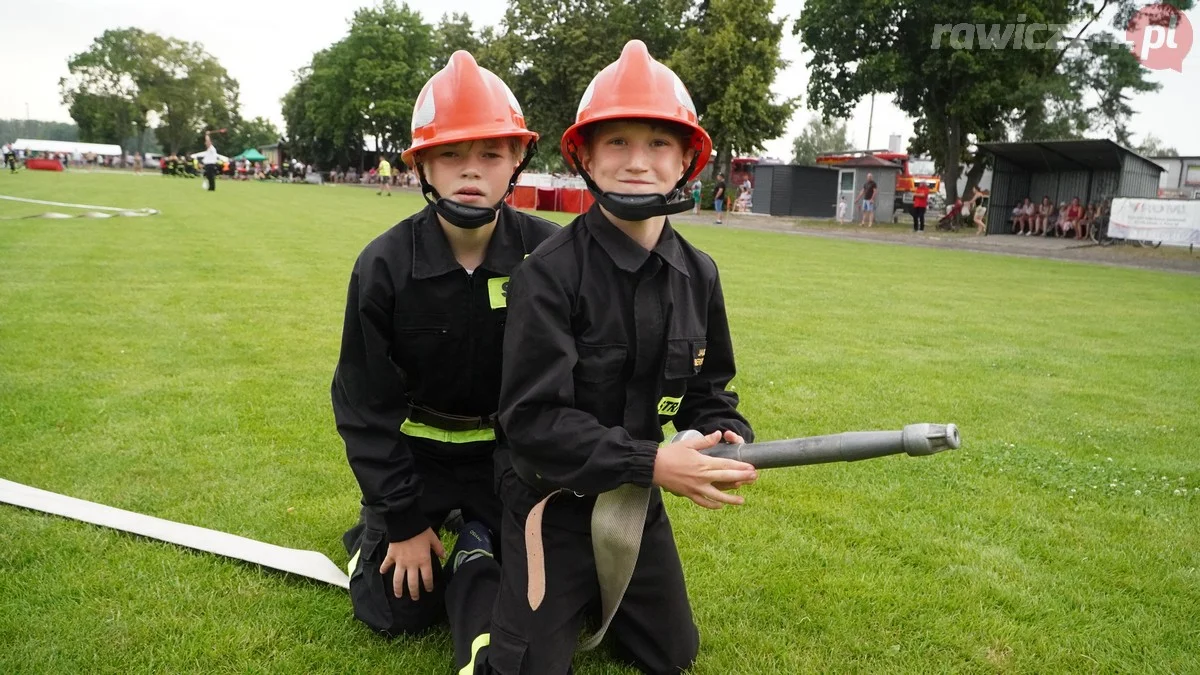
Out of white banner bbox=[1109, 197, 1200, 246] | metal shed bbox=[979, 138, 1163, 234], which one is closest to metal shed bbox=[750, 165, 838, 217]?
metal shed bbox=[979, 138, 1163, 234]

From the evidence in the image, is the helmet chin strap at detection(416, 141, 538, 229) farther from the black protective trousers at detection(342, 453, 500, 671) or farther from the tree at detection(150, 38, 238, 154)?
the tree at detection(150, 38, 238, 154)

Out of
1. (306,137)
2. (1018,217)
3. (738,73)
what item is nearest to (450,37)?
(306,137)

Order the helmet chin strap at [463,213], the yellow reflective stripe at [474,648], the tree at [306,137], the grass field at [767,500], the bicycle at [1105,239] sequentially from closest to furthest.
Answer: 1. the yellow reflective stripe at [474,648]
2. the helmet chin strap at [463,213]
3. the grass field at [767,500]
4. the bicycle at [1105,239]
5. the tree at [306,137]

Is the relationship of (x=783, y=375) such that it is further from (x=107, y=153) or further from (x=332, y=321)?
(x=107, y=153)

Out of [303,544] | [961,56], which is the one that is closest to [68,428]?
[303,544]

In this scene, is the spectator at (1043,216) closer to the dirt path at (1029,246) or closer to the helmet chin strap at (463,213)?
the dirt path at (1029,246)

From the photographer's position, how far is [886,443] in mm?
1828

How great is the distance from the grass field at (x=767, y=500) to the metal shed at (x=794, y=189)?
33372 mm

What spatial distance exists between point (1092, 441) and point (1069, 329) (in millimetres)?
4925

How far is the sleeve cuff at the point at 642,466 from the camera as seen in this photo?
217cm

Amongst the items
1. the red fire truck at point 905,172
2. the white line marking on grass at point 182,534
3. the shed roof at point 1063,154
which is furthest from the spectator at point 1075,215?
the white line marking on grass at point 182,534

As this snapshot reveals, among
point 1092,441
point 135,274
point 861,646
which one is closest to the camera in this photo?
point 861,646

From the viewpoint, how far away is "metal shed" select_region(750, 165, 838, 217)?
41.6 m

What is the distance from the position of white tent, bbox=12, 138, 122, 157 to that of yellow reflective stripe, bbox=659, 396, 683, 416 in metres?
120
